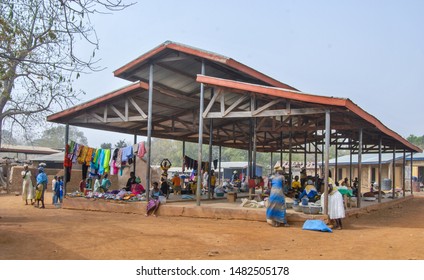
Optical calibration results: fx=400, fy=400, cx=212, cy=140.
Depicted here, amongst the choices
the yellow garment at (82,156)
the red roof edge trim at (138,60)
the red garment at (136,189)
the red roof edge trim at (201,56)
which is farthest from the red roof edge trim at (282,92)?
the yellow garment at (82,156)

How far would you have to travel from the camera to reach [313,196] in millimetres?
12102

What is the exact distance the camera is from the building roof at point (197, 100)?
426 inches

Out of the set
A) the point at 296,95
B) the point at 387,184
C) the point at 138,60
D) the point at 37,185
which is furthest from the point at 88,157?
the point at 387,184

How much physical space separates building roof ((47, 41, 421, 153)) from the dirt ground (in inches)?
123

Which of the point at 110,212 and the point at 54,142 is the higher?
the point at 54,142

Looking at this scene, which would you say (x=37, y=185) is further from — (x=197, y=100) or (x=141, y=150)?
(x=197, y=100)

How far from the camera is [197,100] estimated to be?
607 inches

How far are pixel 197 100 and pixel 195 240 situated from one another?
8.19m

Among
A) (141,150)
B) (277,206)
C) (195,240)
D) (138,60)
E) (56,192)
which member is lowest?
(195,240)

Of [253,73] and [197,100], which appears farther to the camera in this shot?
[197,100]

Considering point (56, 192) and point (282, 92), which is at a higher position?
point (282, 92)

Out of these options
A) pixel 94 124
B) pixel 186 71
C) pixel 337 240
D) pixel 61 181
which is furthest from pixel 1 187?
pixel 337 240

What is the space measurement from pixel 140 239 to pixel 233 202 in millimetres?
6210

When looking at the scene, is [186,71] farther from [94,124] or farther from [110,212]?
[110,212]
